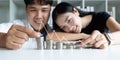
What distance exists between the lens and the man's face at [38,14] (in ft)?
4.87

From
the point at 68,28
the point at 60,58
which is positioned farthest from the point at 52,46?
the point at 68,28

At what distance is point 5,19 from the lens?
10.6ft

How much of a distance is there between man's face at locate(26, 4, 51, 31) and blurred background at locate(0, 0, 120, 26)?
4.08 feet

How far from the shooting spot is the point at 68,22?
1.30 meters

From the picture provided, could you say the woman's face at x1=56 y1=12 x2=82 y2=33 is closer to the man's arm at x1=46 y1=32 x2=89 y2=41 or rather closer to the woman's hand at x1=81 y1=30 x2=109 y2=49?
the man's arm at x1=46 y1=32 x2=89 y2=41

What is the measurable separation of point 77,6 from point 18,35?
2.18m

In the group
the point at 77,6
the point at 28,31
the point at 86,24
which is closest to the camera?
the point at 28,31

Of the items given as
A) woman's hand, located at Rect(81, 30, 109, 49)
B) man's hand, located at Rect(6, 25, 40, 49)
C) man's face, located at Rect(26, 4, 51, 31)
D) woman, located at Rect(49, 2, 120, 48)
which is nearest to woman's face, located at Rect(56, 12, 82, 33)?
woman, located at Rect(49, 2, 120, 48)

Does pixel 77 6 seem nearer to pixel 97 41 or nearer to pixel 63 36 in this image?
pixel 63 36

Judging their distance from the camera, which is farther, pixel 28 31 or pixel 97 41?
pixel 97 41

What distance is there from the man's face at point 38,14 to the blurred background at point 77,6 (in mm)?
1243

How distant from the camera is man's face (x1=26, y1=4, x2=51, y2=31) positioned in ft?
4.87

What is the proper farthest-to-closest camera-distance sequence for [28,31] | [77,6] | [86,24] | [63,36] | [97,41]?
[77,6], [86,24], [63,36], [97,41], [28,31]

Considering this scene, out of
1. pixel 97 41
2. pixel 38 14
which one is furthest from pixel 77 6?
pixel 97 41
